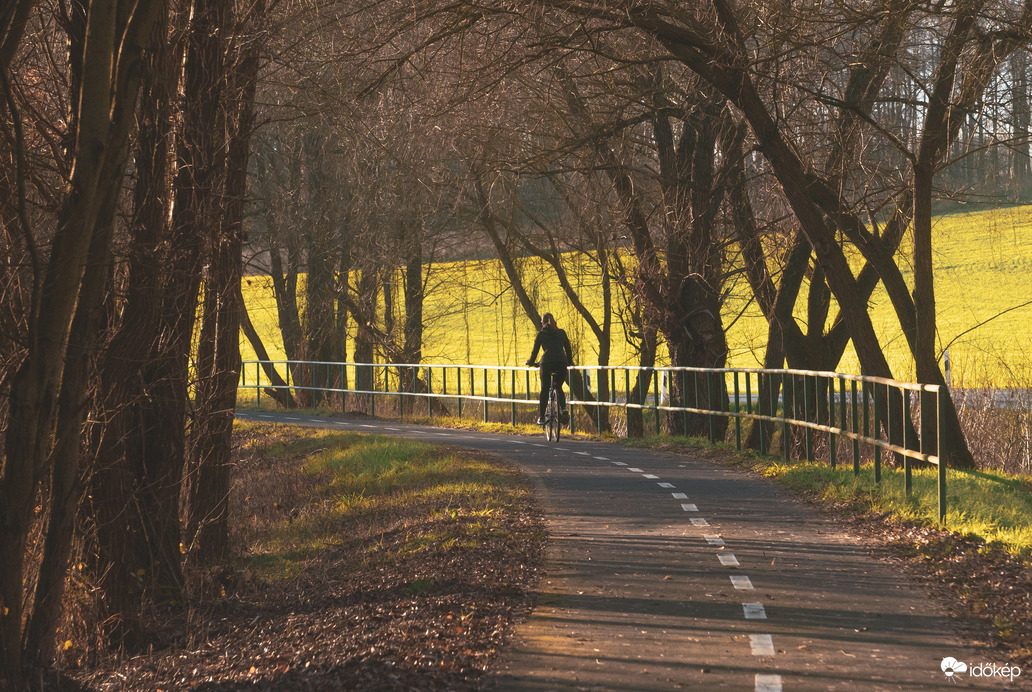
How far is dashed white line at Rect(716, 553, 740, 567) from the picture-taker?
8695 mm

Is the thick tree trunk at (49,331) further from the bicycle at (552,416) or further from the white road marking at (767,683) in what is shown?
the bicycle at (552,416)

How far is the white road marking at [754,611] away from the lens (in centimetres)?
707

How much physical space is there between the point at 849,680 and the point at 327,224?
27.6m

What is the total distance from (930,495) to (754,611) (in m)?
4.56

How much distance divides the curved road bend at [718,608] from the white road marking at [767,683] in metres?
0.01

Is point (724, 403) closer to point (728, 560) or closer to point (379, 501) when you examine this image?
point (379, 501)

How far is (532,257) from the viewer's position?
1234 inches

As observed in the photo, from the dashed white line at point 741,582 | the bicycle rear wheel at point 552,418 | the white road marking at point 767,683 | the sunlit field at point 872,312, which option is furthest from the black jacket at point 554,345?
the white road marking at point 767,683

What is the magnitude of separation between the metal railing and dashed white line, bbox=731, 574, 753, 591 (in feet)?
8.67

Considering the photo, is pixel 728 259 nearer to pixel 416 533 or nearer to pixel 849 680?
pixel 416 533

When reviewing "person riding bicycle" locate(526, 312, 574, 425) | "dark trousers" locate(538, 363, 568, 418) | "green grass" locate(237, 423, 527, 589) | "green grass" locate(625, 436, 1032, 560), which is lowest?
"green grass" locate(237, 423, 527, 589)

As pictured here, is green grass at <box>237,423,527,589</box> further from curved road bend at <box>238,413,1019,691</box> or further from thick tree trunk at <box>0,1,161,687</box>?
thick tree trunk at <box>0,1,161,687</box>

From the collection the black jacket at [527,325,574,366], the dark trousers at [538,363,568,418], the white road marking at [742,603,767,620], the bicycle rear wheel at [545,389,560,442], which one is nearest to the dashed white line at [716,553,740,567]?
the white road marking at [742,603,767,620]

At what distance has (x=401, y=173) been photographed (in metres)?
29.8
